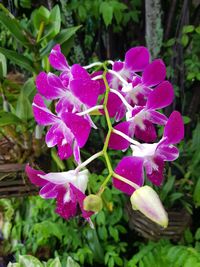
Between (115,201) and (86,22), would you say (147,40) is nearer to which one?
(86,22)

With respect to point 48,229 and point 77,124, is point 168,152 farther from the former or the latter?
point 48,229

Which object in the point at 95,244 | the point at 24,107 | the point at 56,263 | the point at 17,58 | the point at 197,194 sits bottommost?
the point at 95,244

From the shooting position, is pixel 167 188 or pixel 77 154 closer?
pixel 77 154

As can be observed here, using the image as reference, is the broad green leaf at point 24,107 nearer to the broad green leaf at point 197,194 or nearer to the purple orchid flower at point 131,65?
the purple orchid flower at point 131,65

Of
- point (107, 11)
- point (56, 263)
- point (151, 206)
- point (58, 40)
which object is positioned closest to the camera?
point (151, 206)

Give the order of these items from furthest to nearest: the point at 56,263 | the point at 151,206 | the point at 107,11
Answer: the point at 107,11
the point at 56,263
the point at 151,206

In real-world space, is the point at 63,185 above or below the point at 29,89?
above

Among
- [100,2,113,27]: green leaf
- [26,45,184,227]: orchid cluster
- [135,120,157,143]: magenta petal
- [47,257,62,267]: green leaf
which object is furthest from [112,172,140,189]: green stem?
[100,2,113,27]: green leaf

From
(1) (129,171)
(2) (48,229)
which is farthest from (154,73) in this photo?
(2) (48,229)
